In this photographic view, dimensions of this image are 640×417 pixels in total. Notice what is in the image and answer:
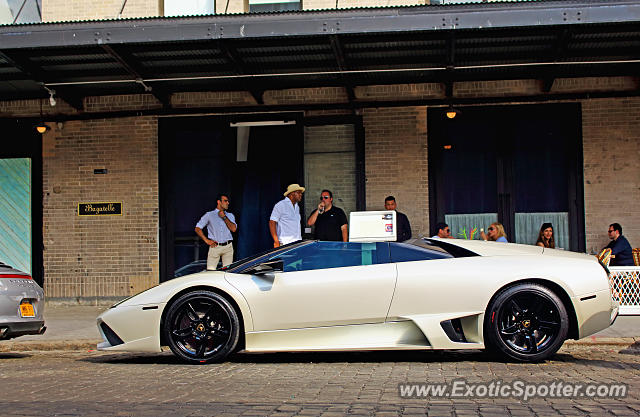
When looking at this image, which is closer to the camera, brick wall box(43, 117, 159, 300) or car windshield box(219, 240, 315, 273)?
car windshield box(219, 240, 315, 273)

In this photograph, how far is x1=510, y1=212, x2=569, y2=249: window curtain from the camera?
1325cm

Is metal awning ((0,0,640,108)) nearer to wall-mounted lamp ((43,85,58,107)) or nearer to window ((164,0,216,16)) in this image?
wall-mounted lamp ((43,85,58,107))

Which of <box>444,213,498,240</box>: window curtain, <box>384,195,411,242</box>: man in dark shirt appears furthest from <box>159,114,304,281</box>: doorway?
<box>444,213,498,240</box>: window curtain

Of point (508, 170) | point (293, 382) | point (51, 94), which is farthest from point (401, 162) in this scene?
point (293, 382)

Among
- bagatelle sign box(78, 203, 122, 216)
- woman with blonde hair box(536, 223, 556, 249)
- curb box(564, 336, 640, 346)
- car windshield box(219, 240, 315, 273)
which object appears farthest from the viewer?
bagatelle sign box(78, 203, 122, 216)

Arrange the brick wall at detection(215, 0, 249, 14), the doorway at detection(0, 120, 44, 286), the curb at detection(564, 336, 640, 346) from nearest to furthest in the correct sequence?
the curb at detection(564, 336, 640, 346) < the brick wall at detection(215, 0, 249, 14) < the doorway at detection(0, 120, 44, 286)

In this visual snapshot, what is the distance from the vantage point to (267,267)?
7.61 metres

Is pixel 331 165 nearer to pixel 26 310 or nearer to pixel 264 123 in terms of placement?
pixel 264 123

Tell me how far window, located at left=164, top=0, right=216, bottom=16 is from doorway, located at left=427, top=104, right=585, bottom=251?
4488 millimetres

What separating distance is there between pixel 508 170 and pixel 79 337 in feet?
24.9

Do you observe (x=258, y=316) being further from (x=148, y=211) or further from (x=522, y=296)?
(x=148, y=211)

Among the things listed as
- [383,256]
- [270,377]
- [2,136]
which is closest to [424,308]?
[383,256]

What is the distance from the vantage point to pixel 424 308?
7227 mm

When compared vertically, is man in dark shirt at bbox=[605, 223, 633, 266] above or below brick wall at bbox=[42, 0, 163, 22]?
below
